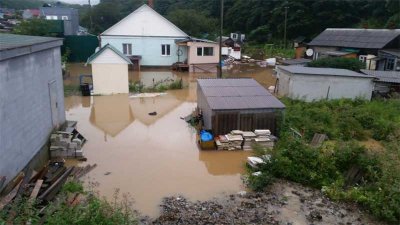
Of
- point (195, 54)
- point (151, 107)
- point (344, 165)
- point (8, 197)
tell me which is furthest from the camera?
point (195, 54)

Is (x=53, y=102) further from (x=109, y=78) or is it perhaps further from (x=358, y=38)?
(x=358, y=38)

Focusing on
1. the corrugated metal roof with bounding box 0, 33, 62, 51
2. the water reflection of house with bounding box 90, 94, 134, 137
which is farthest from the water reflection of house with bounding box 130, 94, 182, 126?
the corrugated metal roof with bounding box 0, 33, 62, 51

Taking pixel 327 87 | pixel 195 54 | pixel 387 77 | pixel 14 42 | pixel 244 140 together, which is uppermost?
pixel 14 42

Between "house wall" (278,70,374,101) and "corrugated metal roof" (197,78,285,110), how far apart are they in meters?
3.37

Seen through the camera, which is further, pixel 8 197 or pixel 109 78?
pixel 109 78

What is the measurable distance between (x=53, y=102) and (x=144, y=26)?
2071 cm

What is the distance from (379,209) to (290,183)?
2.44 metres

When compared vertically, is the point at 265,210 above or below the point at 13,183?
below

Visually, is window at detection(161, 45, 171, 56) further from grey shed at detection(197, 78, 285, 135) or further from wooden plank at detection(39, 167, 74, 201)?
wooden plank at detection(39, 167, 74, 201)

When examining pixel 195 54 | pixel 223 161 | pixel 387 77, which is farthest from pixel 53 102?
pixel 195 54

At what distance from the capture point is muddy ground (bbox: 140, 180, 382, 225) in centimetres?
814

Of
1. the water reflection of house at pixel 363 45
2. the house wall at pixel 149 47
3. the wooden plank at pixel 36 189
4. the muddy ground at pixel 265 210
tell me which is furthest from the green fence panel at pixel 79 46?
the muddy ground at pixel 265 210

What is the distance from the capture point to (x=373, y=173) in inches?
379

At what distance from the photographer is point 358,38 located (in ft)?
103
